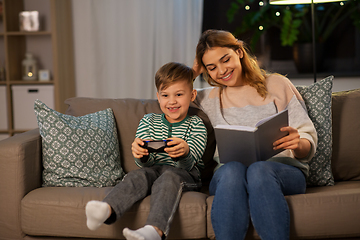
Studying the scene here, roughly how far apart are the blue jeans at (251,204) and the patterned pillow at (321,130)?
0.35 m

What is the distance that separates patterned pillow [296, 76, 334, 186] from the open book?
0.32 meters

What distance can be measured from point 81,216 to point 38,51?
7.82 feet

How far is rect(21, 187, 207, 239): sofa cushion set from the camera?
1356 mm

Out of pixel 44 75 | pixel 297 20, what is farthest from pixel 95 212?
pixel 297 20

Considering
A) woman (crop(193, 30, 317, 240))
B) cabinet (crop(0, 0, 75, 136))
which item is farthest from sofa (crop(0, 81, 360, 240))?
cabinet (crop(0, 0, 75, 136))

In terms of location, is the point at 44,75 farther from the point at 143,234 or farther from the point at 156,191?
the point at 143,234

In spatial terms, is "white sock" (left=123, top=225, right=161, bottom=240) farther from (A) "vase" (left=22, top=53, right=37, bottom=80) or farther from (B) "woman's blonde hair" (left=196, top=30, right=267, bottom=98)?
(A) "vase" (left=22, top=53, right=37, bottom=80)

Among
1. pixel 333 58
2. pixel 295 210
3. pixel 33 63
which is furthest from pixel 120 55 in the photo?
pixel 295 210

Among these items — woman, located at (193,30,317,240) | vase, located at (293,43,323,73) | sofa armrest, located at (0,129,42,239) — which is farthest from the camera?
vase, located at (293,43,323,73)

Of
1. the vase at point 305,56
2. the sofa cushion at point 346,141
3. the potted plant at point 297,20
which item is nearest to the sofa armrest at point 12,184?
the sofa cushion at point 346,141

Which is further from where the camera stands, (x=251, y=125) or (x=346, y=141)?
(x=346, y=141)

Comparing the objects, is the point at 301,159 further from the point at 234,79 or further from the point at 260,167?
the point at 234,79

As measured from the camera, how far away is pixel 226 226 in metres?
1.21

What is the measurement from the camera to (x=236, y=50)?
5.41ft
